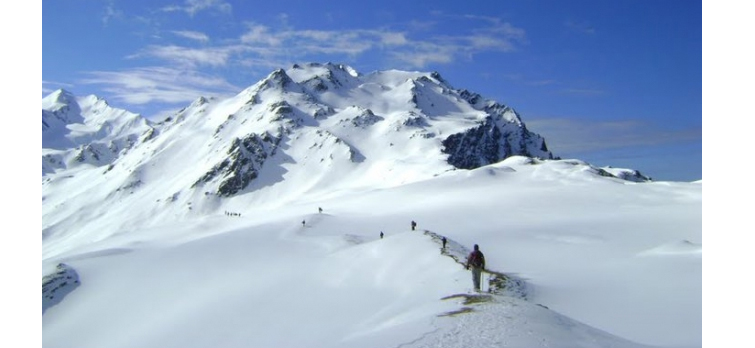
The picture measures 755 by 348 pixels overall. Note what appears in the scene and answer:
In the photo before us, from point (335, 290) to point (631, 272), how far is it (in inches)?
640

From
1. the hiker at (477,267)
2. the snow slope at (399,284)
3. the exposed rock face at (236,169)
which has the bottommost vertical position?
the snow slope at (399,284)

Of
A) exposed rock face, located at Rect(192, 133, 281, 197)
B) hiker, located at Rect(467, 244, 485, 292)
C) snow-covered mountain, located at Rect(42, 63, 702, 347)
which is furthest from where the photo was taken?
exposed rock face, located at Rect(192, 133, 281, 197)

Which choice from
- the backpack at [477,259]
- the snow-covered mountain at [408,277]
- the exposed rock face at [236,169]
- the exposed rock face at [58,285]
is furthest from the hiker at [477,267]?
the exposed rock face at [236,169]

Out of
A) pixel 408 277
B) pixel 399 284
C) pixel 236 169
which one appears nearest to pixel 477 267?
pixel 399 284

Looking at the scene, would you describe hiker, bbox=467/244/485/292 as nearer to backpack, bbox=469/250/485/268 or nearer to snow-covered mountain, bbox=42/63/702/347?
backpack, bbox=469/250/485/268

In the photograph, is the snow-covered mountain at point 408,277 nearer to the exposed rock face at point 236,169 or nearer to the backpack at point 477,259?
the backpack at point 477,259

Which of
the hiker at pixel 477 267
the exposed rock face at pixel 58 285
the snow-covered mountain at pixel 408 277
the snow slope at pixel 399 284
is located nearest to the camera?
the snow slope at pixel 399 284

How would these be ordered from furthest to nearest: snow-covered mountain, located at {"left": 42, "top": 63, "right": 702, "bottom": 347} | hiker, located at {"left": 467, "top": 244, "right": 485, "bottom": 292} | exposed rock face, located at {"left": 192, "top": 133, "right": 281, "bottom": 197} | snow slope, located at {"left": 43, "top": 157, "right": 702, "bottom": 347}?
exposed rock face, located at {"left": 192, "top": 133, "right": 281, "bottom": 197}
hiker, located at {"left": 467, "top": 244, "right": 485, "bottom": 292}
snow-covered mountain, located at {"left": 42, "top": 63, "right": 702, "bottom": 347}
snow slope, located at {"left": 43, "top": 157, "right": 702, "bottom": 347}

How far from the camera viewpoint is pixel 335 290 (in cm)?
2562

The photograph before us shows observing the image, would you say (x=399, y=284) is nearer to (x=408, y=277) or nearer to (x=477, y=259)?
(x=408, y=277)

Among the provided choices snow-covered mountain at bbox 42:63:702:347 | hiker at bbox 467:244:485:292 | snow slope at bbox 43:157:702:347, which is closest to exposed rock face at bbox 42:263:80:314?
snow-covered mountain at bbox 42:63:702:347

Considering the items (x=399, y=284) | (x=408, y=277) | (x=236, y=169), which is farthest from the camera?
(x=236, y=169)

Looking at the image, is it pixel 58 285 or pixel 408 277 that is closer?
pixel 408 277
